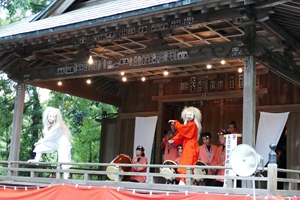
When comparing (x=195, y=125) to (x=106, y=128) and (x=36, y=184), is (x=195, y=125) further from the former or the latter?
(x=106, y=128)

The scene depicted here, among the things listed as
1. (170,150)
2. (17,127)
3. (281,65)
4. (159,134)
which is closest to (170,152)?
(170,150)

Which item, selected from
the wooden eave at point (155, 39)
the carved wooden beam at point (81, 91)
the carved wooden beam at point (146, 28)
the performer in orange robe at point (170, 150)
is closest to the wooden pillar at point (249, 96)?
the wooden eave at point (155, 39)

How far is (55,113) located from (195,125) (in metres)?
3.66

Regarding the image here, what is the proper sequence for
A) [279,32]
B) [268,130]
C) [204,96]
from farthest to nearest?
1. [204,96]
2. [268,130]
3. [279,32]

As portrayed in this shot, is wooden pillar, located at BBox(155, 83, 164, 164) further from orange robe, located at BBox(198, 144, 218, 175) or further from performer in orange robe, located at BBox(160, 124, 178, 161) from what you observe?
orange robe, located at BBox(198, 144, 218, 175)

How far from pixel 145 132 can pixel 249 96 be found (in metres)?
6.36

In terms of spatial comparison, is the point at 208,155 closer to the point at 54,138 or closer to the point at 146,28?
the point at 146,28

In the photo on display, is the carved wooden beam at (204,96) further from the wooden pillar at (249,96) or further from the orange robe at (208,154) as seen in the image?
the wooden pillar at (249,96)

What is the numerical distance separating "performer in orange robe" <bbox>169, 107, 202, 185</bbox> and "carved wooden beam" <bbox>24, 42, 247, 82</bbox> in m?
1.10

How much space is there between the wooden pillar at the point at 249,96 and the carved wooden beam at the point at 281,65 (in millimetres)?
274

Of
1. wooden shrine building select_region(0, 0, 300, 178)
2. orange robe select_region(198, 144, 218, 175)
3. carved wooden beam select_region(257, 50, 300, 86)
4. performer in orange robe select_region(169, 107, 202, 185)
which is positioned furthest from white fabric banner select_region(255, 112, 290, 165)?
performer in orange robe select_region(169, 107, 202, 185)

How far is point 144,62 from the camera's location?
911cm

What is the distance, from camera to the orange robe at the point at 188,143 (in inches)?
317

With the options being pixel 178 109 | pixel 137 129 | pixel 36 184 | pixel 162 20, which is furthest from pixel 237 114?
pixel 36 184
